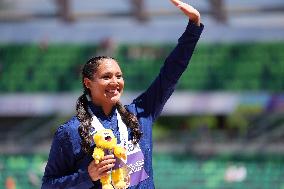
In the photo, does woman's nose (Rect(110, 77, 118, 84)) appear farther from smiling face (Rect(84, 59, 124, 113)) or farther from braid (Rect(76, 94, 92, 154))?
braid (Rect(76, 94, 92, 154))

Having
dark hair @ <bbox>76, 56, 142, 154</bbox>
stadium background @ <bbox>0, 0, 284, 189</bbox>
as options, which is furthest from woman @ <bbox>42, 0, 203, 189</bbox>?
stadium background @ <bbox>0, 0, 284, 189</bbox>

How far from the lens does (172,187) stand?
13.8 meters

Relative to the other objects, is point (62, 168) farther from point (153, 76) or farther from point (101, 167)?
point (153, 76)

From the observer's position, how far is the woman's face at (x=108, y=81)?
7.33 ft

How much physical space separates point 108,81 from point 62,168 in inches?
12.1

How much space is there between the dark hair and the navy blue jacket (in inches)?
0.9

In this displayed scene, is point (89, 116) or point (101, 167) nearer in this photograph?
point (101, 167)

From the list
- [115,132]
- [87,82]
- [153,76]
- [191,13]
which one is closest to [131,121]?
[115,132]

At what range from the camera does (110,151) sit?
2.20 meters

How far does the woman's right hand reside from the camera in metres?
2.15

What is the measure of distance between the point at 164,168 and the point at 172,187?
2.44ft

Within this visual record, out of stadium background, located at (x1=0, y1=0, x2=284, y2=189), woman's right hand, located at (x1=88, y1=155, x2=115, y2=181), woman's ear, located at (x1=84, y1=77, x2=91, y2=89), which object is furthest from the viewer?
stadium background, located at (x1=0, y1=0, x2=284, y2=189)

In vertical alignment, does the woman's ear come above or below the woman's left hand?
below

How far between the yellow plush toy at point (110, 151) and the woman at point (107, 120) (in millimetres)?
27
